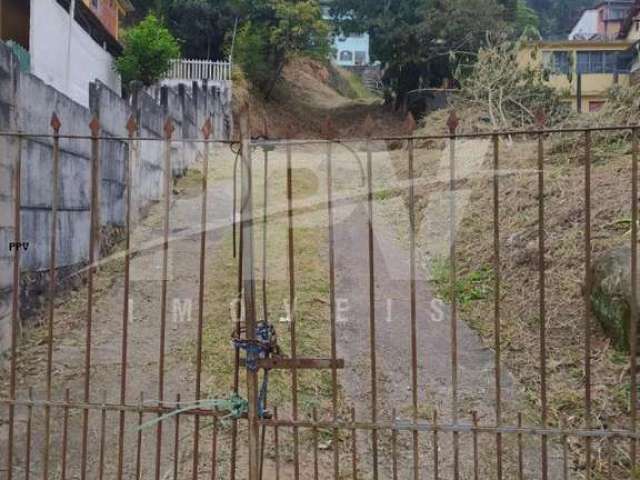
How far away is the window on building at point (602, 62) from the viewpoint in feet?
65.3

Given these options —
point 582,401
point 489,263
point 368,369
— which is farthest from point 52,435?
point 489,263

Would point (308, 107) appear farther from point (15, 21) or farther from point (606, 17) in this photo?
point (606, 17)

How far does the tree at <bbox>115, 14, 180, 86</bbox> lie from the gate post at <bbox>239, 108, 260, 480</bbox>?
12.7m

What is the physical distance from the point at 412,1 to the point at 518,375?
16122 mm

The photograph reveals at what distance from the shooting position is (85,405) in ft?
7.73

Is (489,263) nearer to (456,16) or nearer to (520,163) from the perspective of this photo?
(520,163)

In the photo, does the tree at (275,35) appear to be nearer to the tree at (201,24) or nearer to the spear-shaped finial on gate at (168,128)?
the tree at (201,24)

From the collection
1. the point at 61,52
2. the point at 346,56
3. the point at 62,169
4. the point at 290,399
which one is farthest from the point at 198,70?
the point at 346,56

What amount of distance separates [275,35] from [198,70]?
2.61 m

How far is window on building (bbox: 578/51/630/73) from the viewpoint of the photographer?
65.3ft

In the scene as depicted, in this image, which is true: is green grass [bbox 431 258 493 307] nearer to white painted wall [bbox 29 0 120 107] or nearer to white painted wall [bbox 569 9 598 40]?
white painted wall [bbox 29 0 120 107]

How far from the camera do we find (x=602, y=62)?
20047 millimetres

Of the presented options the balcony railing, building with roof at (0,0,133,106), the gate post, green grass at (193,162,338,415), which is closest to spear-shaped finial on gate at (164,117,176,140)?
the gate post

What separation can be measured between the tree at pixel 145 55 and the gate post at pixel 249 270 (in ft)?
41.6
